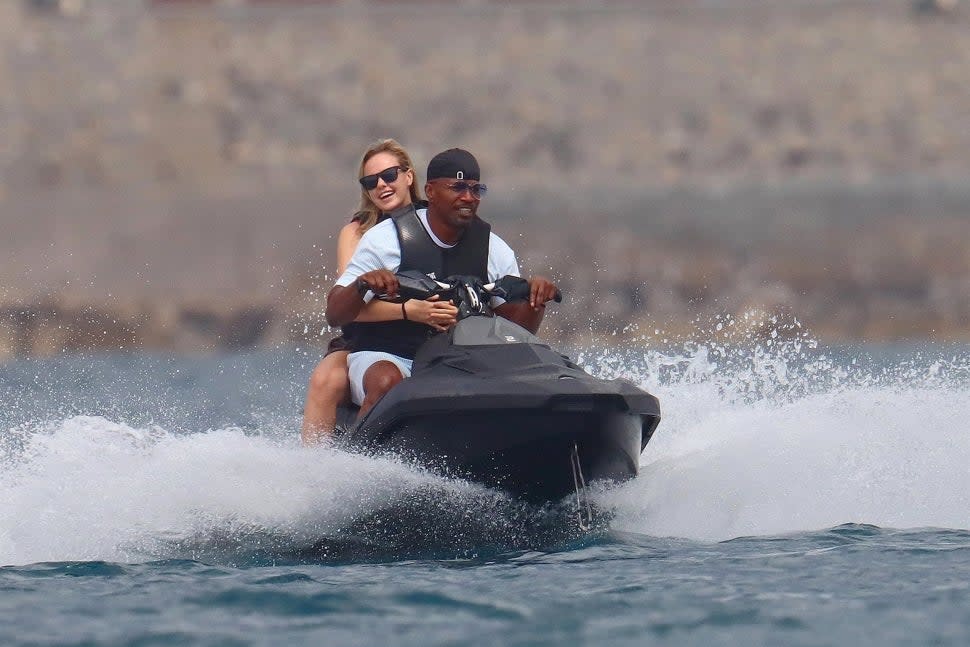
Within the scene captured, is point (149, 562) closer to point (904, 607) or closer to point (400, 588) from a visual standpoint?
point (400, 588)

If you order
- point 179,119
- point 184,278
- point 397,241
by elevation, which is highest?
point 179,119

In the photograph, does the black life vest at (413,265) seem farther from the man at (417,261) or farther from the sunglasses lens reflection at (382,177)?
the sunglasses lens reflection at (382,177)

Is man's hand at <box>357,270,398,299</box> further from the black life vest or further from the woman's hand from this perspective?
the black life vest

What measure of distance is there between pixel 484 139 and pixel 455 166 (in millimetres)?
23873

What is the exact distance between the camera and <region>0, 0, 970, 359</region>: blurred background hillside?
2712cm

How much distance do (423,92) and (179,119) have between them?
14.6 feet

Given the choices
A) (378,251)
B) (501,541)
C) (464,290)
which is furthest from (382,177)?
(501,541)

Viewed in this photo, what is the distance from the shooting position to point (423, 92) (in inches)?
1243

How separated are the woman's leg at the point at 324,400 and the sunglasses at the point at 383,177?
1040mm

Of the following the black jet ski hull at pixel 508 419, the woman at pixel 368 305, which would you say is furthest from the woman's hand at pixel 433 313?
the black jet ski hull at pixel 508 419

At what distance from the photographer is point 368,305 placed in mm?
7137

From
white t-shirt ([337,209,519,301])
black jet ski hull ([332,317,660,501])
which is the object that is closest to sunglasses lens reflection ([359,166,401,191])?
white t-shirt ([337,209,519,301])

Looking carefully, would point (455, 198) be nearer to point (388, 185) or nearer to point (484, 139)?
point (388, 185)

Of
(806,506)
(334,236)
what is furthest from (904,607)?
(334,236)
